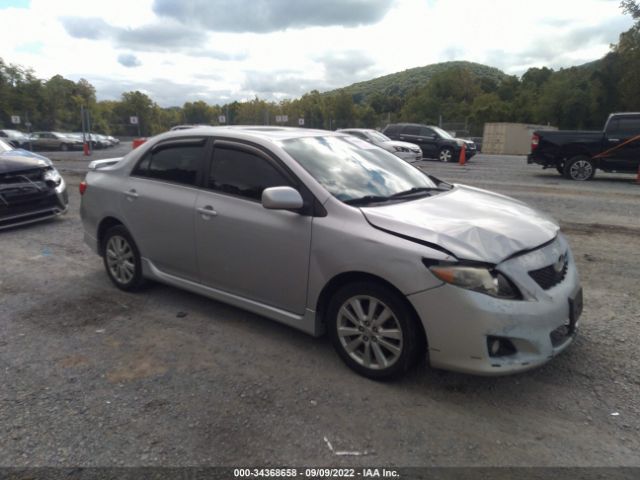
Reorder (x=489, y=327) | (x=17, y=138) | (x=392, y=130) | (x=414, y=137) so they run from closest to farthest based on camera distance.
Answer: (x=489, y=327) < (x=414, y=137) < (x=392, y=130) < (x=17, y=138)

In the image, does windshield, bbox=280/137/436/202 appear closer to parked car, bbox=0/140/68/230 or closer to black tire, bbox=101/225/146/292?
black tire, bbox=101/225/146/292

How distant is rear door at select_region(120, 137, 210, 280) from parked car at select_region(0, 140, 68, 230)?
145 inches

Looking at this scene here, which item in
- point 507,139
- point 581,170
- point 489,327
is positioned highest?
point 507,139

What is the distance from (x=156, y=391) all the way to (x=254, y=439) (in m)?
0.85

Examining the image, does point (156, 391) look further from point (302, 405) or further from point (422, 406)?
point (422, 406)

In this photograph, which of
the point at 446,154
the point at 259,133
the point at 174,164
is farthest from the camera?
the point at 446,154

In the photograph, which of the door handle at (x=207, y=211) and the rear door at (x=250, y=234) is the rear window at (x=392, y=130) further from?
the door handle at (x=207, y=211)

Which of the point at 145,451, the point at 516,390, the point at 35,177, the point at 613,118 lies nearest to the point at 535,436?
the point at 516,390

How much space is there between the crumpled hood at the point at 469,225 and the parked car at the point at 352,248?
0.04 ft

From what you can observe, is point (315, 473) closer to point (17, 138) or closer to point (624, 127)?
point (624, 127)

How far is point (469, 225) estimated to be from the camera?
3.14 meters

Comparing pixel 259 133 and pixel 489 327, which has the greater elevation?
pixel 259 133

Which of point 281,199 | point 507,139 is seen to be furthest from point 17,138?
point 281,199

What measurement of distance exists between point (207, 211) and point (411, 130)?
19.9m
